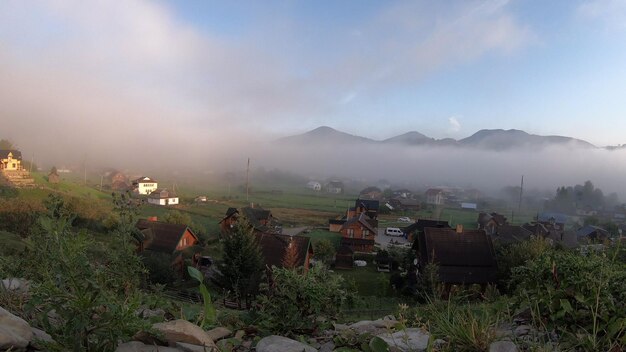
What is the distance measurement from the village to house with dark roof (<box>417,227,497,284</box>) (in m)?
0.05

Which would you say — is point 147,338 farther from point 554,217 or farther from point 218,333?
point 554,217

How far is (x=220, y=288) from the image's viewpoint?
15.9m

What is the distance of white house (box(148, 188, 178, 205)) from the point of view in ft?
166

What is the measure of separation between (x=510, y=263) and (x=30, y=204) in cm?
2597

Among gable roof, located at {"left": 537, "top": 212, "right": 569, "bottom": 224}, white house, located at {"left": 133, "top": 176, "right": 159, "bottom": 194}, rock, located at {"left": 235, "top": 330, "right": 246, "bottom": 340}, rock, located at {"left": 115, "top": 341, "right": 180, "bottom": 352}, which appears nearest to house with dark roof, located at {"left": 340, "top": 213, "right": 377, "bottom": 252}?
gable roof, located at {"left": 537, "top": 212, "right": 569, "bottom": 224}

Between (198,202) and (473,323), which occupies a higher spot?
(473,323)

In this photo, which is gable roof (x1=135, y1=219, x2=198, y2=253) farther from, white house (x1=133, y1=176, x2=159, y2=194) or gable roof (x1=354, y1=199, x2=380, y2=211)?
white house (x1=133, y1=176, x2=159, y2=194)

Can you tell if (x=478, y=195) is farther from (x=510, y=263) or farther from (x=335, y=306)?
(x=335, y=306)

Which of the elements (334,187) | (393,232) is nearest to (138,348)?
(393,232)

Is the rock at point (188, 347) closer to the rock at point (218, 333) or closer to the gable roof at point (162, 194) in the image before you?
the rock at point (218, 333)

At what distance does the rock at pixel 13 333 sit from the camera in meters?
2.14

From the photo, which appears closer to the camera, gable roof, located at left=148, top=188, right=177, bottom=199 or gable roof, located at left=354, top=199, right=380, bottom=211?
gable roof, located at left=354, top=199, right=380, bottom=211

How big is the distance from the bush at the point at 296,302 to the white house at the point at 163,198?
50875mm

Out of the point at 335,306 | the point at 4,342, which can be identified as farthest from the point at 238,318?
the point at 4,342
